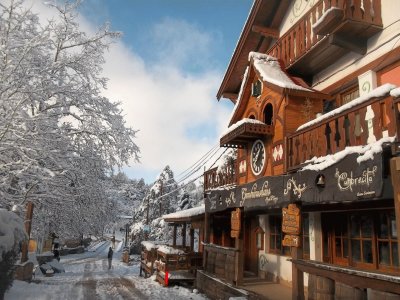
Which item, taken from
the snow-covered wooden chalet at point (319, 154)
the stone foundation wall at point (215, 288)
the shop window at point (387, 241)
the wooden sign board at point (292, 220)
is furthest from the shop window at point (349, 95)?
the stone foundation wall at point (215, 288)

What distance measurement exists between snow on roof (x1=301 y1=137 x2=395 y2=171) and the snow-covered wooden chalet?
0.02 meters

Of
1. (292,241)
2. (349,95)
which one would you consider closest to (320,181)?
(292,241)

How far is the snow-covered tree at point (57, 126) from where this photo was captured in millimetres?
8867

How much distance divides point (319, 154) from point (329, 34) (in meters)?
3.38

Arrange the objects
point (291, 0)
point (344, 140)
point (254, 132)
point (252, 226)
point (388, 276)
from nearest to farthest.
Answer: point (388, 276)
point (344, 140)
point (254, 132)
point (291, 0)
point (252, 226)

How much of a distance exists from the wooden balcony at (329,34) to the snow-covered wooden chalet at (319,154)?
0.10ft

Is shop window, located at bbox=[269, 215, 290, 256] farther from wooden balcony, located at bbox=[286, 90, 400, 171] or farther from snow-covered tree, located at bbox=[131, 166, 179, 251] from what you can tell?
snow-covered tree, located at bbox=[131, 166, 179, 251]

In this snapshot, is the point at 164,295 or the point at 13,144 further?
the point at 164,295

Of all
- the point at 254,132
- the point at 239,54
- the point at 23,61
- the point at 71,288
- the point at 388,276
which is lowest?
the point at 71,288

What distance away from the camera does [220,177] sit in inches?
593

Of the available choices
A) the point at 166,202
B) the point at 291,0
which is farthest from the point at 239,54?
the point at 166,202

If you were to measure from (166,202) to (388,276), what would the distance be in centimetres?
4410

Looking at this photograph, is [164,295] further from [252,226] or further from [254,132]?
[254,132]

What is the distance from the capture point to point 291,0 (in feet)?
42.9
